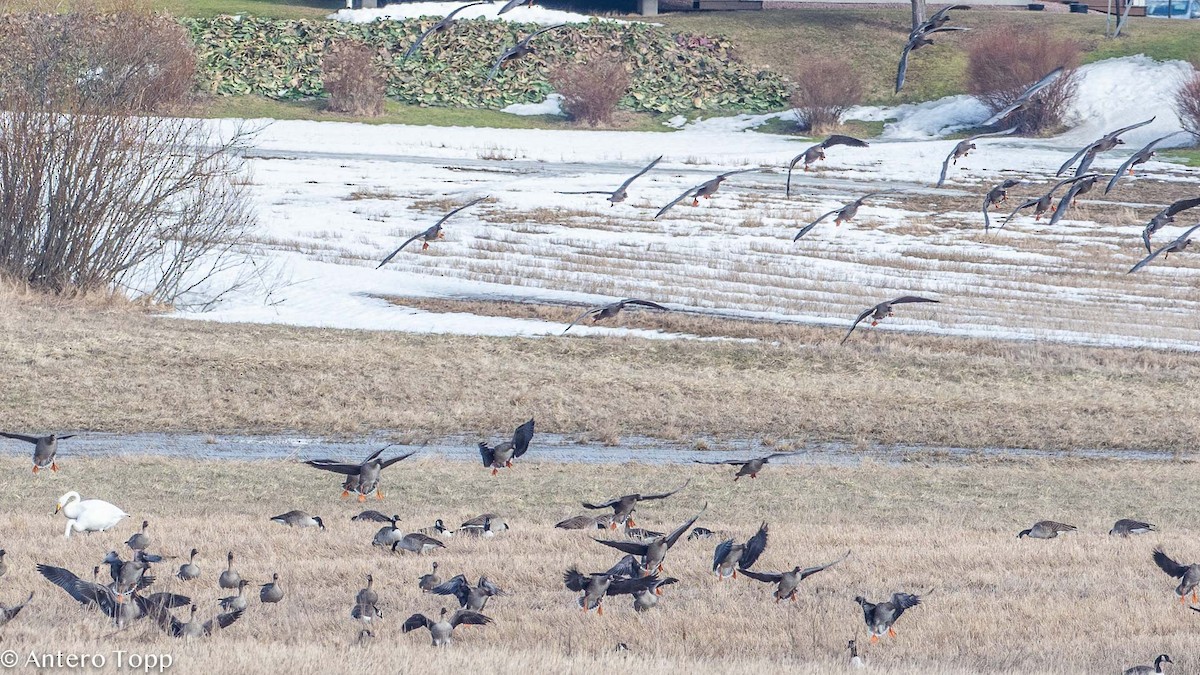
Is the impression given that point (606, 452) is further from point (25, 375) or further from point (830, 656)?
point (830, 656)

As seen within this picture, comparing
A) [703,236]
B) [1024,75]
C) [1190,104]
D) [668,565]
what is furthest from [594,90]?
[668,565]

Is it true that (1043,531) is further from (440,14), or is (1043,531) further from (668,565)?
(440,14)

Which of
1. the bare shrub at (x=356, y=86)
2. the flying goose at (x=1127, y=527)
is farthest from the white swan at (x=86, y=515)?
the bare shrub at (x=356, y=86)

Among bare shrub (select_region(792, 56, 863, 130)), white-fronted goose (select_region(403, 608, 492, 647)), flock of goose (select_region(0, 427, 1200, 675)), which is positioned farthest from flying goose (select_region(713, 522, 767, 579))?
bare shrub (select_region(792, 56, 863, 130))

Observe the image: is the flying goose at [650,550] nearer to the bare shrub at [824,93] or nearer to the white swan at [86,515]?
the white swan at [86,515]

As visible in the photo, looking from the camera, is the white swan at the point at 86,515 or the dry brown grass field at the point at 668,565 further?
the white swan at the point at 86,515

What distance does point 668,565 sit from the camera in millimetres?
12219

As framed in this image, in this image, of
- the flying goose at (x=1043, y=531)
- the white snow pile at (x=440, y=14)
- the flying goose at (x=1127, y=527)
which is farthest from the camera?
the white snow pile at (x=440, y=14)

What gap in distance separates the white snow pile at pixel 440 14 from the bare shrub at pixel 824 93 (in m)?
14.7

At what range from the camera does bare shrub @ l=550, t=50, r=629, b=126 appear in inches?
2613

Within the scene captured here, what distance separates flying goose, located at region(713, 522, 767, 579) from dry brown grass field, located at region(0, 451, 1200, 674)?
28 cm

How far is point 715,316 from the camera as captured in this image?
29.4m

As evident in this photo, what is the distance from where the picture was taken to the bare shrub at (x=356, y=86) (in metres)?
64.9

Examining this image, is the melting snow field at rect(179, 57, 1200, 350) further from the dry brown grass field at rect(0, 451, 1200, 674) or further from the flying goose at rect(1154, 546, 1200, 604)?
the flying goose at rect(1154, 546, 1200, 604)
